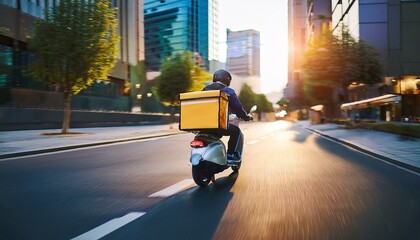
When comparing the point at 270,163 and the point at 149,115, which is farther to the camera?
the point at 149,115

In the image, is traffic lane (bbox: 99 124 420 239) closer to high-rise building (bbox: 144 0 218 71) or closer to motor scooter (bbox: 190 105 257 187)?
motor scooter (bbox: 190 105 257 187)

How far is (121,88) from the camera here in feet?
149

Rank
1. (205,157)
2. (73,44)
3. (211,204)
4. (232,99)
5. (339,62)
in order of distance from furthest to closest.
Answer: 1. (339,62)
2. (73,44)
3. (232,99)
4. (205,157)
5. (211,204)

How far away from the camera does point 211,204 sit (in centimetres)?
420

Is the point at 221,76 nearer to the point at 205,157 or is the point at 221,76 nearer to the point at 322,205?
the point at 205,157

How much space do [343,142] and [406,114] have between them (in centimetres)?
2094

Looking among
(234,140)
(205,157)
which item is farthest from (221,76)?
(205,157)

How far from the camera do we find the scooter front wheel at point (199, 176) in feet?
16.6

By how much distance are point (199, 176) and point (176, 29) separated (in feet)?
392

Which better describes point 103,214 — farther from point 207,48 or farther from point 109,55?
point 207,48

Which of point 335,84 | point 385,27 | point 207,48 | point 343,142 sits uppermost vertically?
point 207,48

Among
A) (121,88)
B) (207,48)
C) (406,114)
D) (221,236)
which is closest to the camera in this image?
(221,236)

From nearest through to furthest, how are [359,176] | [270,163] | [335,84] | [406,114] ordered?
[359,176], [270,163], [335,84], [406,114]

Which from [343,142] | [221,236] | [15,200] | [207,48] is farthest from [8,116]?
[207,48]
